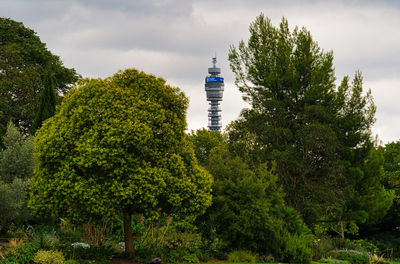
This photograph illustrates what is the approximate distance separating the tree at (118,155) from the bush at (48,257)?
125cm

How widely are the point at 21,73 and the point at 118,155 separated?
2090 centimetres

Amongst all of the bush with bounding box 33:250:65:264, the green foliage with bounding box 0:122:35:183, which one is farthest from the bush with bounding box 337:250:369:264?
the green foliage with bounding box 0:122:35:183

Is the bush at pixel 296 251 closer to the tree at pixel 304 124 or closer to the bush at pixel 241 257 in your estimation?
the bush at pixel 241 257

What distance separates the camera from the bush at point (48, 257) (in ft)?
46.0

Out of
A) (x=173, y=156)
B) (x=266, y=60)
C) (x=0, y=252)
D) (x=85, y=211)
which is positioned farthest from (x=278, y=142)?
(x=0, y=252)

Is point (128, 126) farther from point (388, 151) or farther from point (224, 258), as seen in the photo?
point (388, 151)

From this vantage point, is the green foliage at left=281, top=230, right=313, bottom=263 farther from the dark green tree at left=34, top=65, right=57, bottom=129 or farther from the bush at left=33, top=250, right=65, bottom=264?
the dark green tree at left=34, top=65, right=57, bottom=129

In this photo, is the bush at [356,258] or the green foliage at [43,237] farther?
the bush at [356,258]

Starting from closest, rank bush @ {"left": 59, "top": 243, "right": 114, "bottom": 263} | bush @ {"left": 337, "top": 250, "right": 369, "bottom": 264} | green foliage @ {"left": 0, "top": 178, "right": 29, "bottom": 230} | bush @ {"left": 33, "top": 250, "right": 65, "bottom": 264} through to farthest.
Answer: bush @ {"left": 33, "top": 250, "right": 65, "bottom": 264} < bush @ {"left": 59, "top": 243, "right": 114, "bottom": 263} < green foliage @ {"left": 0, "top": 178, "right": 29, "bottom": 230} < bush @ {"left": 337, "top": 250, "right": 369, "bottom": 264}

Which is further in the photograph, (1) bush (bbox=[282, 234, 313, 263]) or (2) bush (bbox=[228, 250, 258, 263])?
(1) bush (bbox=[282, 234, 313, 263])

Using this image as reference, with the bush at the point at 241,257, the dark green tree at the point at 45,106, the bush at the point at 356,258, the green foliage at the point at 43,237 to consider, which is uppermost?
the dark green tree at the point at 45,106

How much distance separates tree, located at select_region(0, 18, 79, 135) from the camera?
30938 mm

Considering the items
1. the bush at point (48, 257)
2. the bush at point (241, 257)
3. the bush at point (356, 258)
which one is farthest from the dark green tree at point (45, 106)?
the bush at point (356, 258)

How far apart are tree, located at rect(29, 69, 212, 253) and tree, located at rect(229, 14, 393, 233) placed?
1149 centimetres
